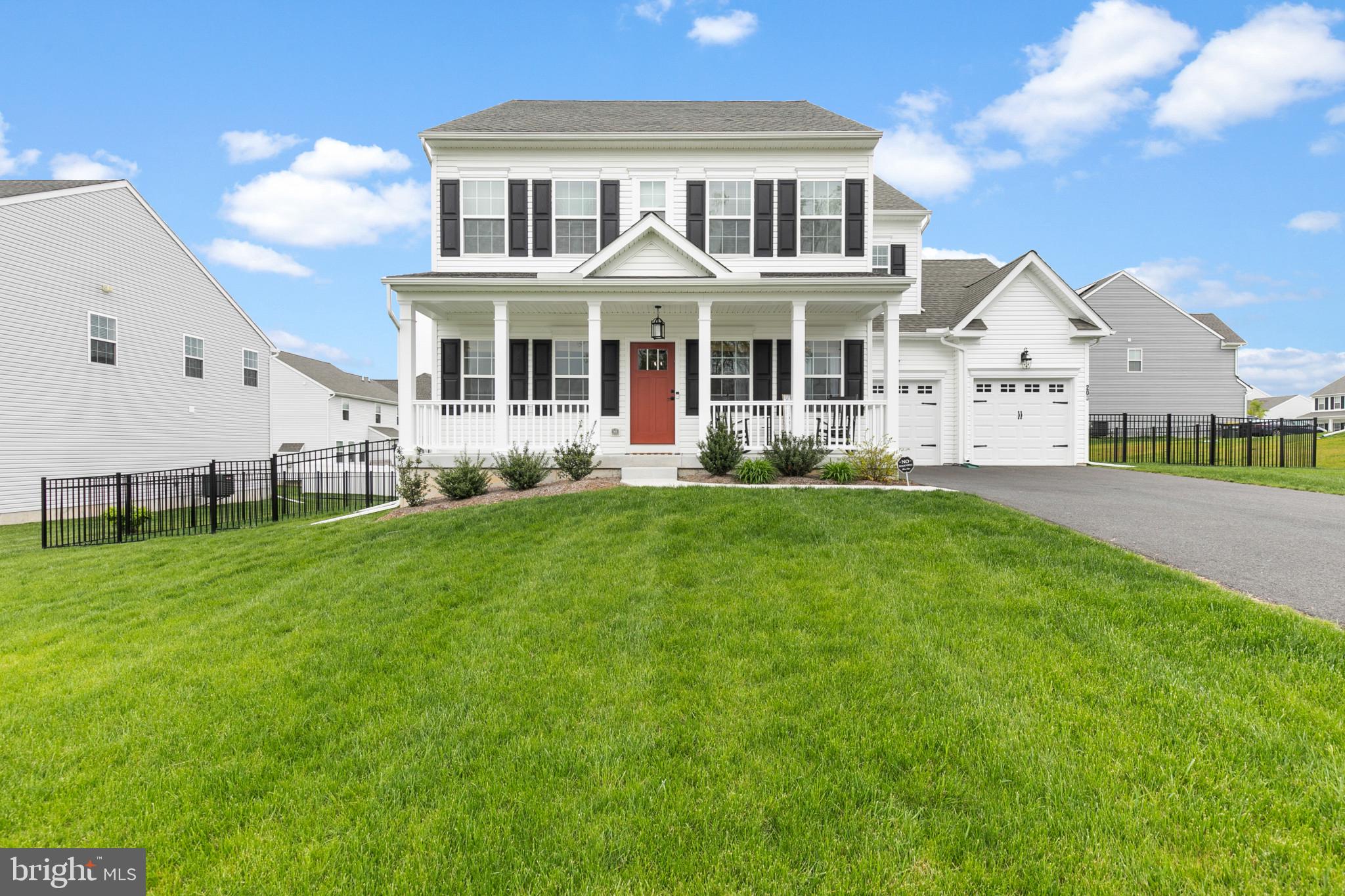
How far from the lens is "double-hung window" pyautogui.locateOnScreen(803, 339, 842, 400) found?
503 inches

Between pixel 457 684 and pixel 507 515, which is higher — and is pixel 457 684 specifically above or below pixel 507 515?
below

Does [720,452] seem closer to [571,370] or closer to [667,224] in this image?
[571,370]

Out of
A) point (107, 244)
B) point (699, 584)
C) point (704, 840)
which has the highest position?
point (107, 244)

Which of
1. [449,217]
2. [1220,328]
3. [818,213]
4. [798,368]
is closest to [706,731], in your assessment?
[798,368]

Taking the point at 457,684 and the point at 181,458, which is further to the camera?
the point at 181,458

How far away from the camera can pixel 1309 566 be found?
5055 mm

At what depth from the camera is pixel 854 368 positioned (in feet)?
41.6

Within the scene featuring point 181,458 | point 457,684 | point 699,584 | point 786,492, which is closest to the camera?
point 457,684

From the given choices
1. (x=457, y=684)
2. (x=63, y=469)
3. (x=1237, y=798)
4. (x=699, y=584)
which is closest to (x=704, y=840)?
(x=457, y=684)

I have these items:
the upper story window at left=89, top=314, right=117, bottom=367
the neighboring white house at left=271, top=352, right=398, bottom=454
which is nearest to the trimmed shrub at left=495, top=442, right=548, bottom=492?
the upper story window at left=89, top=314, right=117, bottom=367

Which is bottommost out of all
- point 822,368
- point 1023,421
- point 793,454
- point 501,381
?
point 793,454

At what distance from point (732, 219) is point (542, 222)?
13.5 feet

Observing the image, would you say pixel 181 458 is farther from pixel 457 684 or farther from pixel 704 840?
pixel 704 840

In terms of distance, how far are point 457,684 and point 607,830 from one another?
159 centimetres
